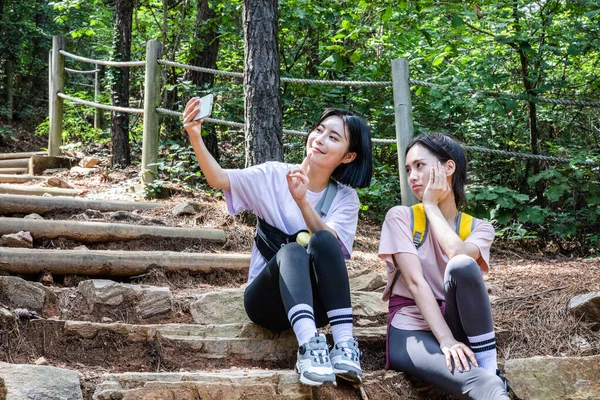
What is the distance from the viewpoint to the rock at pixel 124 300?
271cm

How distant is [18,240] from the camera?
3369mm

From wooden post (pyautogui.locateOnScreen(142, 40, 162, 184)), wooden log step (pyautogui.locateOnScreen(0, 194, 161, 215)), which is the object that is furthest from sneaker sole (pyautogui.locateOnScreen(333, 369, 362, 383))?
wooden post (pyautogui.locateOnScreen(142, 40, 162, 184))

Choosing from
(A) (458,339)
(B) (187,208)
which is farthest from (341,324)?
(B) (187,208)

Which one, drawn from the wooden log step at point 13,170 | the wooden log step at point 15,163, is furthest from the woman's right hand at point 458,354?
the wooden log step at point 15,163

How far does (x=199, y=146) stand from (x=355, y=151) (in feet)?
2.28

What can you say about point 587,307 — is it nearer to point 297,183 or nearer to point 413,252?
point 413,252

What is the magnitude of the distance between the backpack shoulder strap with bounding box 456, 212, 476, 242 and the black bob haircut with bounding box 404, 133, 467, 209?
86 mm

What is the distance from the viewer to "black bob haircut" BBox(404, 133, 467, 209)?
2533 millimetres

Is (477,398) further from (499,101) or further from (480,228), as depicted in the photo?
(499,101)

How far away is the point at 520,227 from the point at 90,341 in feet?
11.7

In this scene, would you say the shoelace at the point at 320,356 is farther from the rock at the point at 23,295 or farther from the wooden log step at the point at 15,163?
the wooden log step at the point at 15,163

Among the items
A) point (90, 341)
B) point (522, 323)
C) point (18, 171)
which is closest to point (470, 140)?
point (522, 323)

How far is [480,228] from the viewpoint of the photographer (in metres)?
2.46

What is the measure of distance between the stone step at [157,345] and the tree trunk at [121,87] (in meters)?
5.00
